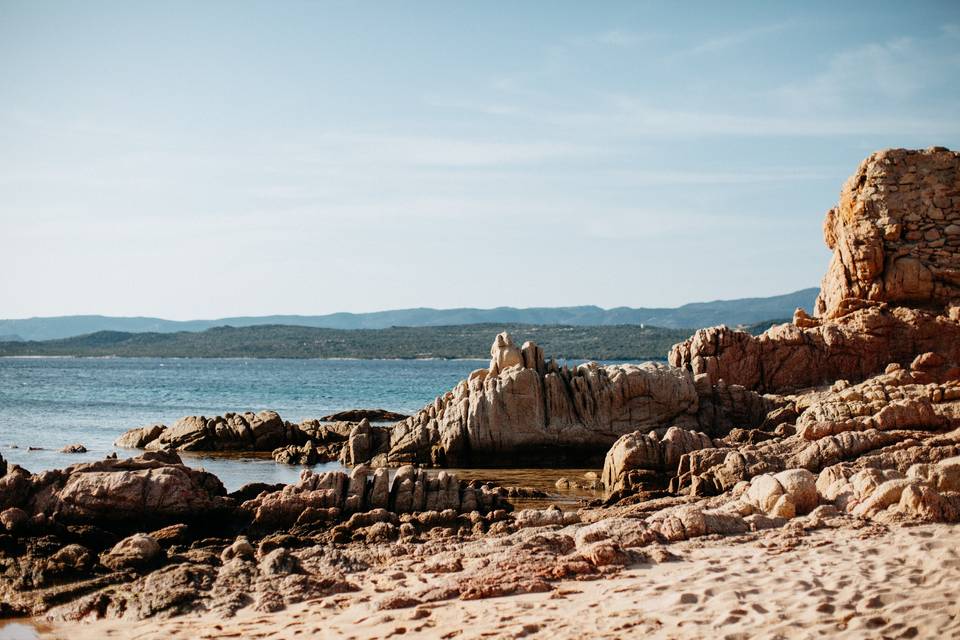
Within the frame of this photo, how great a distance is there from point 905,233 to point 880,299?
218 centimetres

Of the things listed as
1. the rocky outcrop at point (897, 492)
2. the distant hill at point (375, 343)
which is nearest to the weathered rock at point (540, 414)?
the rocky outcrop at point (897, 492)

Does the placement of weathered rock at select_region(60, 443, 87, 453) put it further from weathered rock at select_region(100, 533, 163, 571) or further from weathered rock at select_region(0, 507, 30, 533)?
weathered rock at select_region(100, 533, 163, 571)

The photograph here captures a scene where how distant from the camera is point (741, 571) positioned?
11.4 meters

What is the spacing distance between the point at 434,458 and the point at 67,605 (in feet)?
45.7

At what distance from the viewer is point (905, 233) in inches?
1212

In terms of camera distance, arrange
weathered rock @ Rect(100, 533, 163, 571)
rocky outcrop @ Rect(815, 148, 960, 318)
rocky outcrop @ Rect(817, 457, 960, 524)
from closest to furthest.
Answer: rocky outcrop @ Rect(817, 457, 960, 524)
weathered rock @ Rect(100, 533, 163, 571)
rocky outcrop @ Rect(815, 148, 960, 318)

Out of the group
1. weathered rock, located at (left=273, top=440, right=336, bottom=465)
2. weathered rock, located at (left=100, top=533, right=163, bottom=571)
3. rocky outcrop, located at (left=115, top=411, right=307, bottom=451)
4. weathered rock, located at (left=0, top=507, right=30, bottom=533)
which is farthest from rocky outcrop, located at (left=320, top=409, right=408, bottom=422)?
weathered rock, located at (left=100, top=533, right=163, bottom=571)

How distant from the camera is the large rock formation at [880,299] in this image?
2964 centimetres

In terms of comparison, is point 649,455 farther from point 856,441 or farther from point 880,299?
point 880,299

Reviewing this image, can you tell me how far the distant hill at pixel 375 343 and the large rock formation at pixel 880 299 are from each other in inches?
3945

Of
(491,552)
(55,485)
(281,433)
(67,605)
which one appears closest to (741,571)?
(491,552)

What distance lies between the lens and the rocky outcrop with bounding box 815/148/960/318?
30.3m

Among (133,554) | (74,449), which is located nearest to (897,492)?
(133,554)

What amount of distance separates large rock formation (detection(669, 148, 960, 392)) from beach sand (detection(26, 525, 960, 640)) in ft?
58.9
